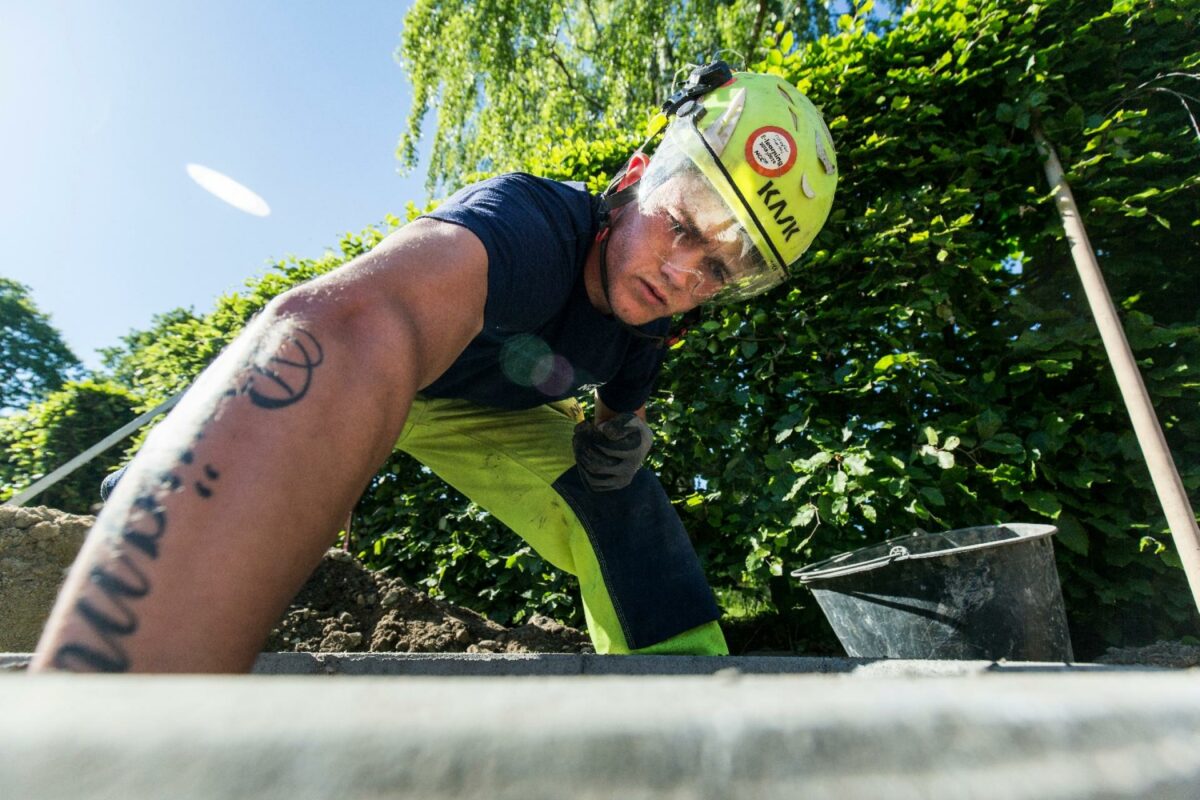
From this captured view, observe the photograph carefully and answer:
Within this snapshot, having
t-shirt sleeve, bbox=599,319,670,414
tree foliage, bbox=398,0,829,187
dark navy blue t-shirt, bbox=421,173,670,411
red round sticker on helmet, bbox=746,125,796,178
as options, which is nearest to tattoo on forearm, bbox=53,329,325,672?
dark navy blue t-shirt, bbox=421,173,670,411

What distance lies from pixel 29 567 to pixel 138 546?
3.60 metres

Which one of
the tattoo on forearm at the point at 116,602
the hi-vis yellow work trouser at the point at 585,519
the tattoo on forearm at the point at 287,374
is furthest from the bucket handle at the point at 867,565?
the tattoo on forearm at the point at 116,602

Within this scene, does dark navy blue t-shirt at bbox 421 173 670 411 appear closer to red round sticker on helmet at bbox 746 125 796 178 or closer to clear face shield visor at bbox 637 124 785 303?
clear face shield visor at bbox 637 124 785 303

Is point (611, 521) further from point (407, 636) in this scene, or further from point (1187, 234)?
point (1187, 234)

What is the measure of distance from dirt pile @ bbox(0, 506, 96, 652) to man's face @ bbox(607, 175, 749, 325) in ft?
10.8

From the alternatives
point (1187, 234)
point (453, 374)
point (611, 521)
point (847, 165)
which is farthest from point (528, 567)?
point (1187, 234)

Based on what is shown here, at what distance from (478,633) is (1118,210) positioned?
3766 millimetres

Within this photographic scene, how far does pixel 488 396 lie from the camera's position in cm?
208

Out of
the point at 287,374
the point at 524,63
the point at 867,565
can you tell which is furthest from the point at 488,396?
the point at 524,63

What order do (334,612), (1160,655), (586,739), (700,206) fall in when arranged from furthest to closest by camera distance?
(334,612), (1160,655), (700,206), (586,739)

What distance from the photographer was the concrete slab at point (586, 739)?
243 mm

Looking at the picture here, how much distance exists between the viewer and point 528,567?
348 centimetres

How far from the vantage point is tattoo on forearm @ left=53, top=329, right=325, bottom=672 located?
58cm

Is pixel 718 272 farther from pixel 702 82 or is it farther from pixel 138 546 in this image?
pixel 138 546
